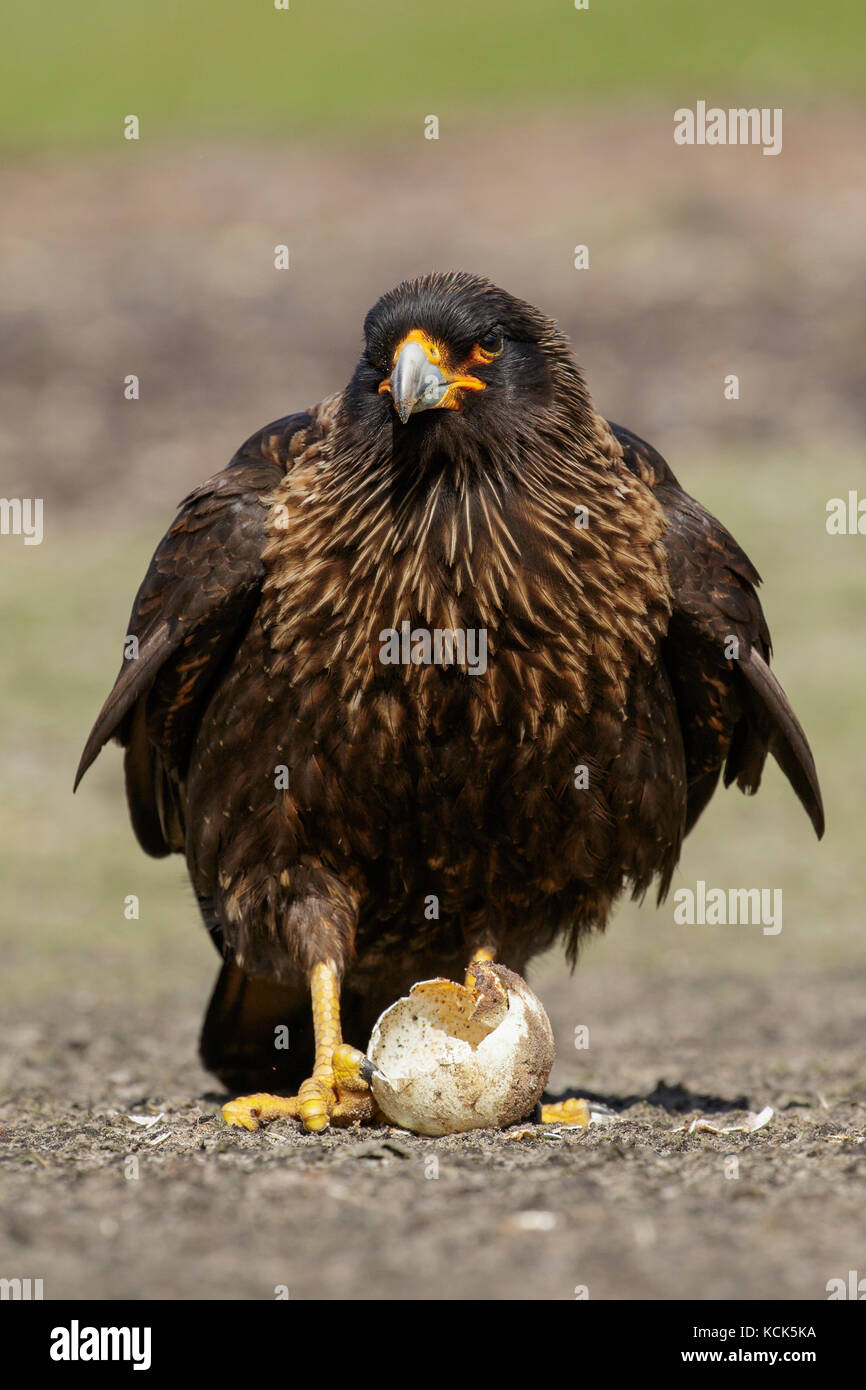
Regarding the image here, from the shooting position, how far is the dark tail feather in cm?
586

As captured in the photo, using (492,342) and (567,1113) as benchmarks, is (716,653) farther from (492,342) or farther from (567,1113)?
(567,1113)

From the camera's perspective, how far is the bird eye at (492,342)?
509cm

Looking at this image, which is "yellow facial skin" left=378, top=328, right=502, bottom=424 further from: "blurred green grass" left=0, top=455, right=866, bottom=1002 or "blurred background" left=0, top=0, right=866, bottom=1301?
"blurred green grass" left=0, top=455, right=866, bottom=1002

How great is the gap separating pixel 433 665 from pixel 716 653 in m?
1.08

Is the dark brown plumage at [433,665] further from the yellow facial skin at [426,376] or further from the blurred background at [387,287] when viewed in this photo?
A: the blurred background at [387,287]

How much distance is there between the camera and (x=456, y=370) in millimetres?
5055

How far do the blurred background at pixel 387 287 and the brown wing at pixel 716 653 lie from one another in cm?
168

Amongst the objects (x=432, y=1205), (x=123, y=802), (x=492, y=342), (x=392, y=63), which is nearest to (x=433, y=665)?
(x=492, y=342)

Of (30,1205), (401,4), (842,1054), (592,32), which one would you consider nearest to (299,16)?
(401,4)

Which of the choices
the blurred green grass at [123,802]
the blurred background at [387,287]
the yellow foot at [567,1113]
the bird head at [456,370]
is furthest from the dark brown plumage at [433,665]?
the blurred green grass at [123,802]

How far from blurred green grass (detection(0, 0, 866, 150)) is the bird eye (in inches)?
1055

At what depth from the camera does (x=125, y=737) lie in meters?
6.12

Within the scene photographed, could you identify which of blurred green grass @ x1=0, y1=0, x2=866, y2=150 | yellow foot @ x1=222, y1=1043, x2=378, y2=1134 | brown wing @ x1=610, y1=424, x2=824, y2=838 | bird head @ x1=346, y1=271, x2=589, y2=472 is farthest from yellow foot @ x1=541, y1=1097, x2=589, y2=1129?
blurred green grass @ x1=0, y1=0, x2=866, y2=150
